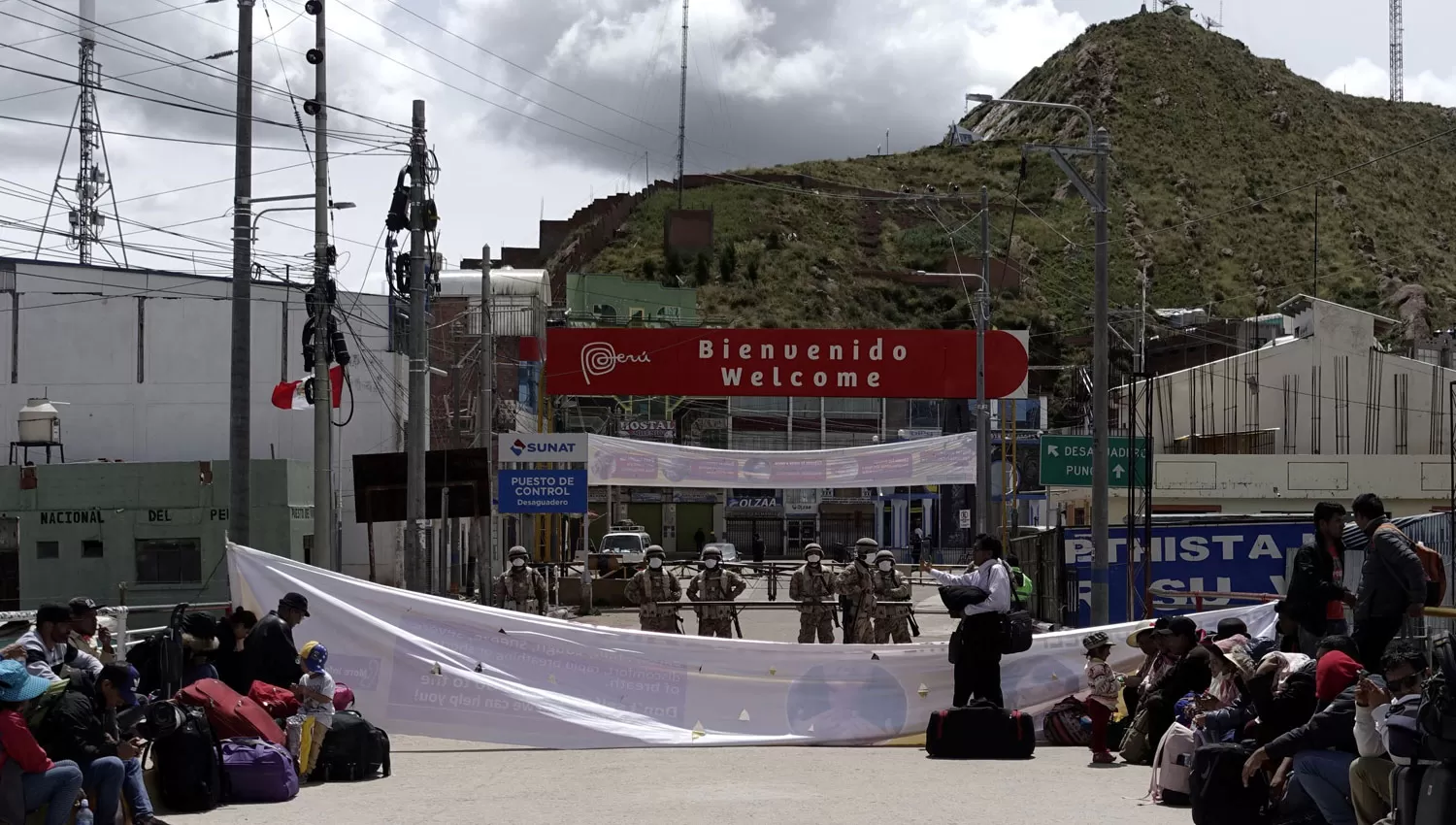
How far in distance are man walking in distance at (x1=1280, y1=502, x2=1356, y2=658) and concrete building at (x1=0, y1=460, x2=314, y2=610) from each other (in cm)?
2487

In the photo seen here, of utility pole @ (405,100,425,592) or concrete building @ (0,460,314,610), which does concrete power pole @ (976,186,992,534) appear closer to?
utility pole @ (405,100,425,592)

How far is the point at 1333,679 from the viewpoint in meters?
9.18

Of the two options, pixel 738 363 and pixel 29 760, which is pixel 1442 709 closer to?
pixel 29 760

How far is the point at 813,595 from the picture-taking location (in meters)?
21.4

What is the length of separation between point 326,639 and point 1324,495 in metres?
32.7

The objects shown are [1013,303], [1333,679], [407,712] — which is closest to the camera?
[1333,679]

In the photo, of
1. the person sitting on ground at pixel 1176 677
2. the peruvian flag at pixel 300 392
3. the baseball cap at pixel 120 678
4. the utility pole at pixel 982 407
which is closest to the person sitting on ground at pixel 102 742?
the baseball cap at pixel 120 678

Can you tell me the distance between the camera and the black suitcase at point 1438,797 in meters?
7.45

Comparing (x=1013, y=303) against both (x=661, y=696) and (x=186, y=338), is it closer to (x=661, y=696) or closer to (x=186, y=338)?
(x=186, y=338)

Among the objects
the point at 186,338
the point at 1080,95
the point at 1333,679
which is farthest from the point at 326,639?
the point at 1080,95

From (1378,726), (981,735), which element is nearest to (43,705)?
(1378,726)

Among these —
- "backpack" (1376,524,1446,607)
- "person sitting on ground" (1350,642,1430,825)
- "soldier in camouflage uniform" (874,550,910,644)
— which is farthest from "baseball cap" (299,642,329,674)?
"soldier in camouflage uniform" (874,550,910,644)

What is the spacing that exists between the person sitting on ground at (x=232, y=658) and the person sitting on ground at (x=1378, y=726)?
8110mm

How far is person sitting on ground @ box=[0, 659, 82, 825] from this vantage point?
8.76m
